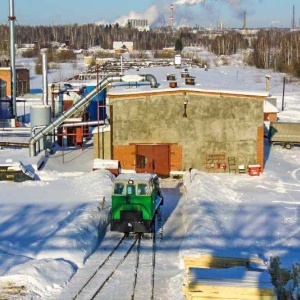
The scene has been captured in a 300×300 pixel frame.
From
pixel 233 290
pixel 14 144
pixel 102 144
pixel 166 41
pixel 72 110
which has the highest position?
pixel 166 41

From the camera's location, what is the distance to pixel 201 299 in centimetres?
861

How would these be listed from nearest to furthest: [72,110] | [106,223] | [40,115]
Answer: [106,223] → [72,110] → [40,115]

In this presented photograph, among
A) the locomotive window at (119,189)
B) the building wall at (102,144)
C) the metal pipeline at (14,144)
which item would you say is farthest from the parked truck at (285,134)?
the locomotive window at (119,189)

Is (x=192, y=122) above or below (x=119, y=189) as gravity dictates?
above

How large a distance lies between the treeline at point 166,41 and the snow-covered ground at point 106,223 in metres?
60.7

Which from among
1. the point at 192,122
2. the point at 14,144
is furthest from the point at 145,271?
the point at 14,144

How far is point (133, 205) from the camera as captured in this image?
45.1 ft

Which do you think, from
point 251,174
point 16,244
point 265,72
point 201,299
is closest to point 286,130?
point 251,174

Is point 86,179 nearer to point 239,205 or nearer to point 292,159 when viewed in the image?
point 239,205

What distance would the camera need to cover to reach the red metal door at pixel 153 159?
71.2ft

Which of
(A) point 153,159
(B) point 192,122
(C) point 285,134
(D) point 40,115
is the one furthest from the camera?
(C) point 285,134

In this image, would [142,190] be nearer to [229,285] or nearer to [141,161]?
[229,285]

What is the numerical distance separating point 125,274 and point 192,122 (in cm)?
1108

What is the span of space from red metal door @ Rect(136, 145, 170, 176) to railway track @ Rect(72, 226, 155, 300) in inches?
307
